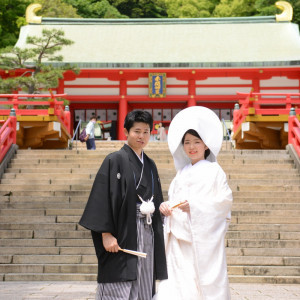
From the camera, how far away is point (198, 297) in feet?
11.5

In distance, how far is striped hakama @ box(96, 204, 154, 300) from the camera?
3324 mm

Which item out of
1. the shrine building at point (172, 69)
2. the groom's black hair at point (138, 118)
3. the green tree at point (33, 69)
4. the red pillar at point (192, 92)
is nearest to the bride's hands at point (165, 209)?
the groom's black hair at point (138, 118)

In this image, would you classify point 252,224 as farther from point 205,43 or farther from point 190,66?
point 205,43

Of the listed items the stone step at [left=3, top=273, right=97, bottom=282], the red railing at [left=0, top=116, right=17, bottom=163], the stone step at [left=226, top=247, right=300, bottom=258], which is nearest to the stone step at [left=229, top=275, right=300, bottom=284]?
the stone step at [left=226, top=247, right=300, bottom=258]

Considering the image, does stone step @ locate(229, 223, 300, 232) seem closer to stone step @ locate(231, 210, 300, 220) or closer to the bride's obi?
stone step @ locate(231, 210, 300, 220)

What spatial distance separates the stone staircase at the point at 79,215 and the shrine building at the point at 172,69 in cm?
874

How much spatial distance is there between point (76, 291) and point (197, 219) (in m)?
2.76

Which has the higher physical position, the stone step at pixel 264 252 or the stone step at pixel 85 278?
the stone step at pixel 264 252

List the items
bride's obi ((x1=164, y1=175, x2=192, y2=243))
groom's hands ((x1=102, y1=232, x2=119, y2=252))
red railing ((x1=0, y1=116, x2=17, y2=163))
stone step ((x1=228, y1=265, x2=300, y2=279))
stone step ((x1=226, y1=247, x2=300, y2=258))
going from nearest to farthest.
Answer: groom's hands ((x1=102, y1=232, x2=119, y2=252)) → bride's obi ((x1=164, y1=175, x2=192, y2=243)) → stone step ((x1=228, y1=265, x2=300, y2=279)) → stone step ((x1=226, y1=247, x2=300, y2=258)) → red railing ((x1=0, y1=116, x2=17, y2=163))

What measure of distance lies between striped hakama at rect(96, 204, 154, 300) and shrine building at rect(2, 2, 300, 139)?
1617 centimetres

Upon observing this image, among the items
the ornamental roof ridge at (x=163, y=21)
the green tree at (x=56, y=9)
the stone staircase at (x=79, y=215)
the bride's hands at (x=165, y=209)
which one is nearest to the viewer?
the bride's hands at (x=165, y=209)

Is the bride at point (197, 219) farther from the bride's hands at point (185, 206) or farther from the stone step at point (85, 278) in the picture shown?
the stone step at point (85, 278)

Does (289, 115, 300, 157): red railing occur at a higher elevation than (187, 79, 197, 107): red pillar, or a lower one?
lower

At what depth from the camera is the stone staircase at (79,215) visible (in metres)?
6.91
